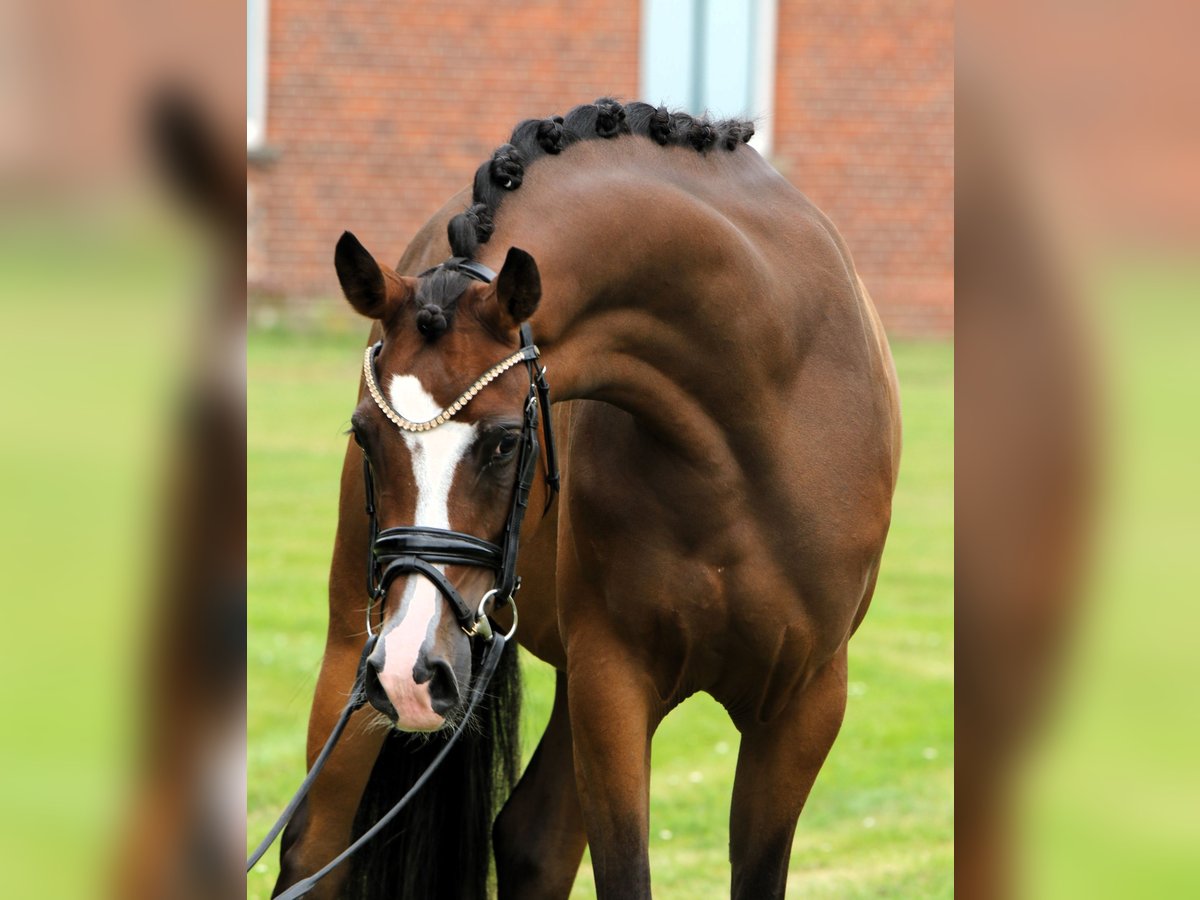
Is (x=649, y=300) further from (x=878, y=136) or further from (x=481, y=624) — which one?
(x=878, y=136)

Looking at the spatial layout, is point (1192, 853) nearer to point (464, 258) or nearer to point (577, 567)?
point (464, 258)

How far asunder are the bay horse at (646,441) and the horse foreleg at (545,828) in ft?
2.47

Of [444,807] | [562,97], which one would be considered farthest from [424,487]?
[562,97]

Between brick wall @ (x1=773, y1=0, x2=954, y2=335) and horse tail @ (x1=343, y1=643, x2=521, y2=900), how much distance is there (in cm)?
1102

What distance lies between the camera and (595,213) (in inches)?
103

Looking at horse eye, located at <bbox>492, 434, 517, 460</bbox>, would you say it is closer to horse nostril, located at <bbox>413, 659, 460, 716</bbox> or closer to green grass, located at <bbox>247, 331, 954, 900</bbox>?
horse nostril, located at <bbox>413, 659, 460, 716</bbox>

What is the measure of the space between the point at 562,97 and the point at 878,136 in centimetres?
319

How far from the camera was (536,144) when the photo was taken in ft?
8.76

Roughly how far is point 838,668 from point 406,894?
1500 millimetres

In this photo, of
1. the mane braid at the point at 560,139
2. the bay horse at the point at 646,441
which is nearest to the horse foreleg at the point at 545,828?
the bay horse at the point at 646,441

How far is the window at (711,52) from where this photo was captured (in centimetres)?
1434

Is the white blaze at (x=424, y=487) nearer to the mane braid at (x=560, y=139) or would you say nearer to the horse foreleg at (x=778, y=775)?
the mane braid at (x=560, y=139)

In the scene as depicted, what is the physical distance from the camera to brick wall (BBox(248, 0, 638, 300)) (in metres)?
14.2

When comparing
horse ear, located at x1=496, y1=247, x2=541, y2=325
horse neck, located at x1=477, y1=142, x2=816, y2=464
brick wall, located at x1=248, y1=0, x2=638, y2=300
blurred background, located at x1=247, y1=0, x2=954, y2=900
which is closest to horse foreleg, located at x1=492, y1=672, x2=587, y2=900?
horse neck, located at x1=477, y1=142, x2=816, y2=464
